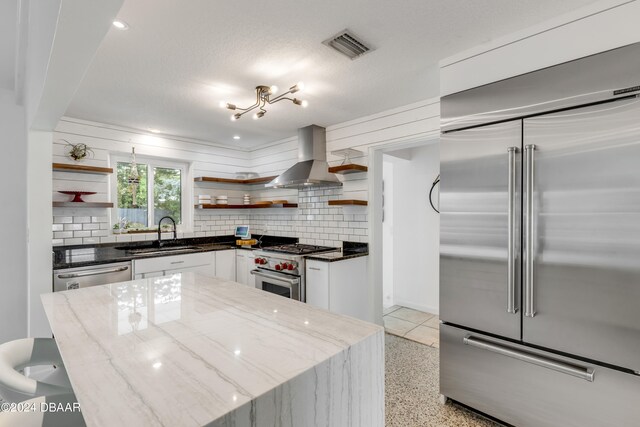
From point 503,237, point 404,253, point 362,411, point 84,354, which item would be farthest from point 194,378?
point 404,253

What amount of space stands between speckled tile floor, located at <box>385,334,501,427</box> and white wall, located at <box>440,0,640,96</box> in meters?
2.28

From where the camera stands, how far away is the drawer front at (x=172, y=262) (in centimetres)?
331

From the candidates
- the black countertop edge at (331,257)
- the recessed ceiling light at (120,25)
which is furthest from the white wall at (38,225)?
the black countertop edge at (331,257)

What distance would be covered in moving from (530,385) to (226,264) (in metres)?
3.45

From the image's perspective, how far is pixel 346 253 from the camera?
348 centimetres

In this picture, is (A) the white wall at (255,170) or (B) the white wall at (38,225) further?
(A) the white wall at (255,170)

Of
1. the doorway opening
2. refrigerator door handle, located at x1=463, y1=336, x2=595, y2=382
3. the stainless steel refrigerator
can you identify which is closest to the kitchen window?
the doorway opening

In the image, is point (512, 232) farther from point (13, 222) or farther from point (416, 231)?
point (13, 222)

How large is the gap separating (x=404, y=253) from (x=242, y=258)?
91.5 inches

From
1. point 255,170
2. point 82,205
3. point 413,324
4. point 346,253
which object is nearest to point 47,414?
point 346,253

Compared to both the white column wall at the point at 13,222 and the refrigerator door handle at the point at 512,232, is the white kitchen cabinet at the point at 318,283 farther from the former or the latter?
the white column wall at the point at 13,222

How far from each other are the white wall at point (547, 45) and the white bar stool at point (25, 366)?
267 cm

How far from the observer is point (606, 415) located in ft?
5.16

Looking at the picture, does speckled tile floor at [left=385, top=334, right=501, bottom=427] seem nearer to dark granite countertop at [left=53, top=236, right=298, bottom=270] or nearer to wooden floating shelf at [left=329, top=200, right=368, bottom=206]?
wooden floating shelf at [left=329, top=200, right=368, bottom=206]
